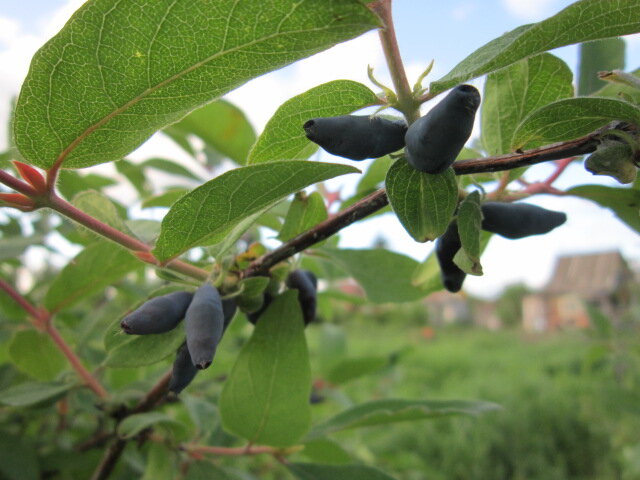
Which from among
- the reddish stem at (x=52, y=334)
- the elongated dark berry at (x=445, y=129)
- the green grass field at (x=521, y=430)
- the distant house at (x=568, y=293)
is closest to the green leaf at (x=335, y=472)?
the reddish stem at (x=52, y=334)

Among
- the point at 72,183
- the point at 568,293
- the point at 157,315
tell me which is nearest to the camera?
the point at 157,315

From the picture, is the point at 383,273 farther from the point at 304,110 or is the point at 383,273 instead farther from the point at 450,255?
the point at 304,110

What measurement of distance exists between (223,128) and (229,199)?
68cm

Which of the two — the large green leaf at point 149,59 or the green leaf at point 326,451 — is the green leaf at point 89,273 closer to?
the large green leaf at point 149,59

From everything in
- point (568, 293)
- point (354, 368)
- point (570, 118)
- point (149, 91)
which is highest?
point (149, 91)

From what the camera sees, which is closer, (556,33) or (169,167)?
(556,33)

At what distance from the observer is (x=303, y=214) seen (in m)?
0.59

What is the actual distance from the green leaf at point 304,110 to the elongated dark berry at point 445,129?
83 millimetres

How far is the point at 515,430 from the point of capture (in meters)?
4.52

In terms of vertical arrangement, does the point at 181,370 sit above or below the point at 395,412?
above

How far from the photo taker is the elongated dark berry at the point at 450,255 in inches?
20.2

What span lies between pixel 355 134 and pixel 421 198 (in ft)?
0.31

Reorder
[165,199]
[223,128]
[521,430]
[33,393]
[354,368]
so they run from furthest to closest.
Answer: [521,430], [354,368], [223,128], [165,199], [33,393]

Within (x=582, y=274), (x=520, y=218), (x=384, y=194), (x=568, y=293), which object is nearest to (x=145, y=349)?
(x=384, y=194)
